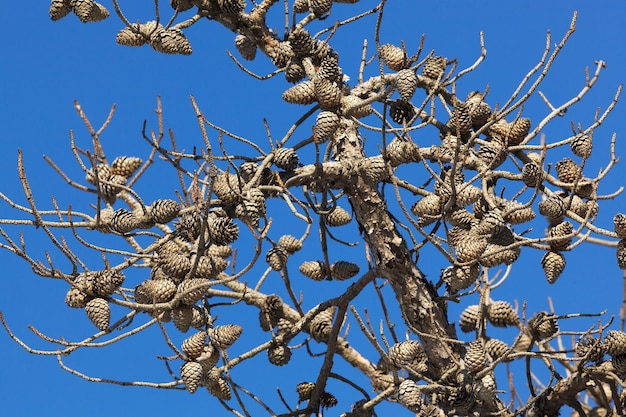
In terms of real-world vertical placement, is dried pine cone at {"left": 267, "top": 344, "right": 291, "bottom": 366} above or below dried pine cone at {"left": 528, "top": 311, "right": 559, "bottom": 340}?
above

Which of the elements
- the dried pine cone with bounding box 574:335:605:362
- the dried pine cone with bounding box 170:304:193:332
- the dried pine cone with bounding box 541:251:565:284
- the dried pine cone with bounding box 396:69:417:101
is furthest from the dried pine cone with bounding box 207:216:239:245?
the dried pine cone with bounding box 574:335:605:362

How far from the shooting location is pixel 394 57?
4270 mm

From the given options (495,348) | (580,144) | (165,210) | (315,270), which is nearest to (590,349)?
(495,348)

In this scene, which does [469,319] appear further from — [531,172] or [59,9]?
[59,9]

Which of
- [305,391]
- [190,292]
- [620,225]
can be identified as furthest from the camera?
[305,391]

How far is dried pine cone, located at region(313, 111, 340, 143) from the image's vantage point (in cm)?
392

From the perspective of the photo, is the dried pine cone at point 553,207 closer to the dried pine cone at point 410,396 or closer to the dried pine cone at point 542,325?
the dried pine cone at point 542,325

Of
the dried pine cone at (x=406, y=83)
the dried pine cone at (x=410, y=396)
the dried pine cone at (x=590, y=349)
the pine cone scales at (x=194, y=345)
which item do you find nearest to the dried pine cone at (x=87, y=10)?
the dried pine cone at (x=406, y=83)

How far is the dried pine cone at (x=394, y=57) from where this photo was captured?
4270 mm

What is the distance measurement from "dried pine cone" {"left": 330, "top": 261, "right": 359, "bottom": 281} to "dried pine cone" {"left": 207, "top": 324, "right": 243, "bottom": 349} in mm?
647

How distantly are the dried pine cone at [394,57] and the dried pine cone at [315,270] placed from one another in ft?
3.20

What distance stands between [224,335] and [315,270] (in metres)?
0.69

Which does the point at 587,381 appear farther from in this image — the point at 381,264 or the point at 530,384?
the point at 381,264

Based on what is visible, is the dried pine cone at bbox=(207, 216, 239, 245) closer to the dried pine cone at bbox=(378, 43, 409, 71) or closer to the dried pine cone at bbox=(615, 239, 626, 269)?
the dried pine cone at bbox=(378, 43, 409, 71)
